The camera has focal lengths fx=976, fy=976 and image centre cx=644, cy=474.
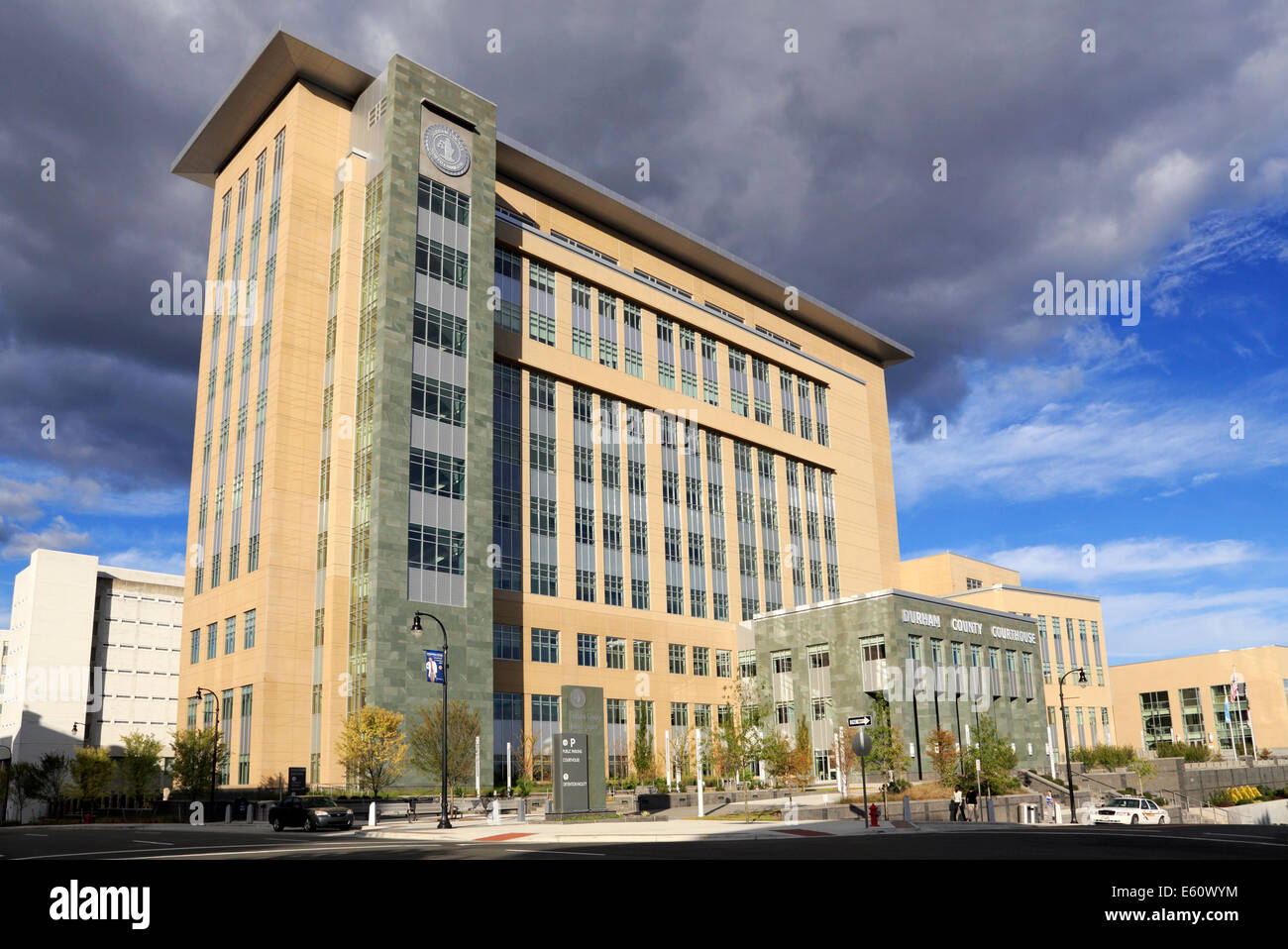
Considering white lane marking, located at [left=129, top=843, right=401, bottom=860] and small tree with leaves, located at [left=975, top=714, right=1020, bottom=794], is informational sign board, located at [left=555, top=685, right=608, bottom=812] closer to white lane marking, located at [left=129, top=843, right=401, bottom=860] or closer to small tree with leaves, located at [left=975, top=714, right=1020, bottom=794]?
white lane marking, located at [left=129, top=843, right=401, bottom=860]

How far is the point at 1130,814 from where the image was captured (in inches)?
1831

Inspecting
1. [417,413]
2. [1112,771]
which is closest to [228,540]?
[417,413]

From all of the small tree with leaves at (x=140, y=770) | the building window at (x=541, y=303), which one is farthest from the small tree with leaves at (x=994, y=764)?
the small tree with leaves at (x=140, y=770)

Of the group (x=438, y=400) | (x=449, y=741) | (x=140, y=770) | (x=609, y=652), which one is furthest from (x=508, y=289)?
(x=140, y=770)

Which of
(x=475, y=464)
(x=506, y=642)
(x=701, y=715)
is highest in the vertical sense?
(x=475, y=464)

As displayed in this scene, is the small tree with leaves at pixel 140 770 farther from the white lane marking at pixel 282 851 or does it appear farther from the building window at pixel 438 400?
the white lane marking at pixel 282 851

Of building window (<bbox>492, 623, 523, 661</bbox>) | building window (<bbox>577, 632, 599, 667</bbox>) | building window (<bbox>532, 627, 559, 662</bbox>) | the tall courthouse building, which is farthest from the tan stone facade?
building window (<bbox>492, 623, 523, 661</bbox>)

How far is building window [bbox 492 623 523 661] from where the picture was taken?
70062 millimetres

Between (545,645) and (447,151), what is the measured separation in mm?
37219

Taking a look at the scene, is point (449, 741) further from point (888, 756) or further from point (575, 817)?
point (888, 756)
